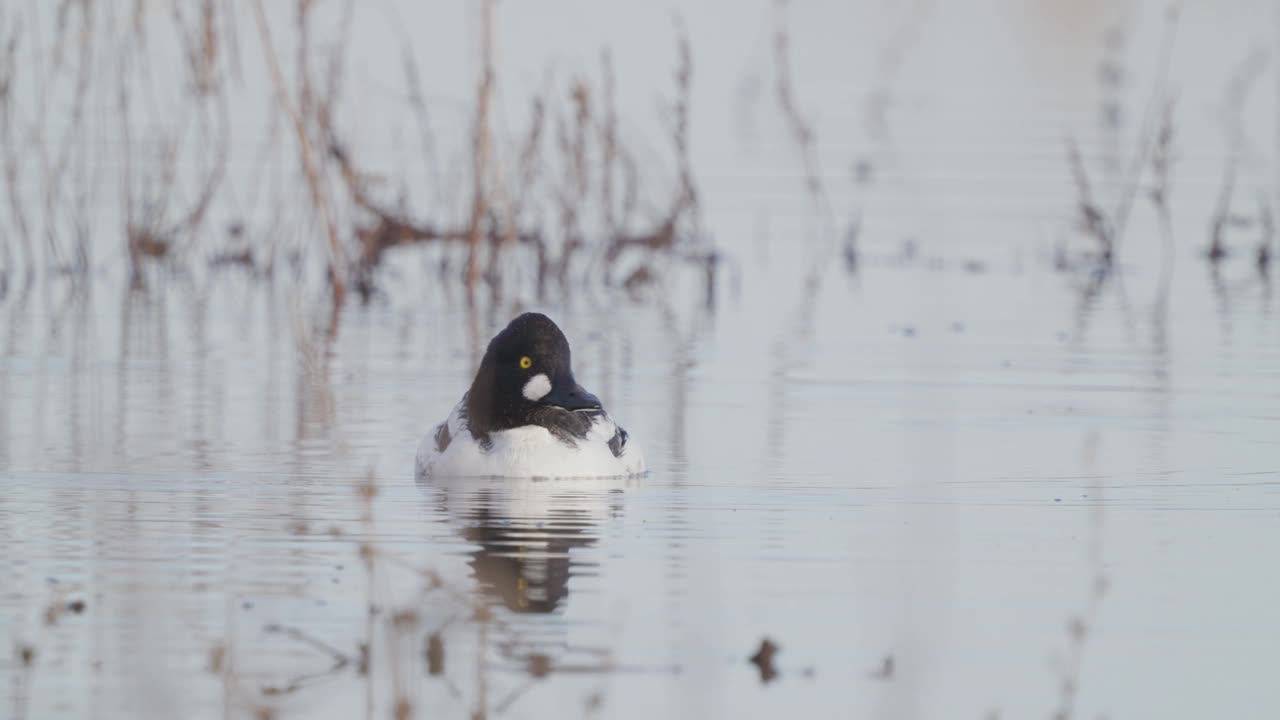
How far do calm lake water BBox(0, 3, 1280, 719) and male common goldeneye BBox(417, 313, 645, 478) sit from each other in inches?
4.8

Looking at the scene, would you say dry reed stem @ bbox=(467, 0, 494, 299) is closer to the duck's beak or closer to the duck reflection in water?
the duck's beak

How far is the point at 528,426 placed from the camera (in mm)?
9984

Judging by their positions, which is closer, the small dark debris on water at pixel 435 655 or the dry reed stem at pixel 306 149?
the small dark debris on water at pixel 435 655

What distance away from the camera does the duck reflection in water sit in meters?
7.41

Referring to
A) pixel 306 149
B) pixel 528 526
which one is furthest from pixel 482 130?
pixel 528 526

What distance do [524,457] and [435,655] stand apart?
3.54 m

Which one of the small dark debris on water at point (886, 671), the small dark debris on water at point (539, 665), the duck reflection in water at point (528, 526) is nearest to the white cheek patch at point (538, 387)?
the duck reflection in water at point (528, 526)

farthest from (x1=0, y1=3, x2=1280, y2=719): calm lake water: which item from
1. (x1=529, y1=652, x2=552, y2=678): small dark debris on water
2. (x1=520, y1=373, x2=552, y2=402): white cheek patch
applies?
(x1=520, y1=373, x2=552, y2=402): white cheek patch

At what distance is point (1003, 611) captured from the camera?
727 cm

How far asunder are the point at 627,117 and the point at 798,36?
14.4m

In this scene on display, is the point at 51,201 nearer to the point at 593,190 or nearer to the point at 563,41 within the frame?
the point at 593,190

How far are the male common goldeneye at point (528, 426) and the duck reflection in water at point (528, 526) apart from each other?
59mm

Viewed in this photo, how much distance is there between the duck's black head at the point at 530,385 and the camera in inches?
394

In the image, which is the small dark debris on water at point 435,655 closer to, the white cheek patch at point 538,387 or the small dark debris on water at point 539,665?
the small dark debris on water at point 539,665
